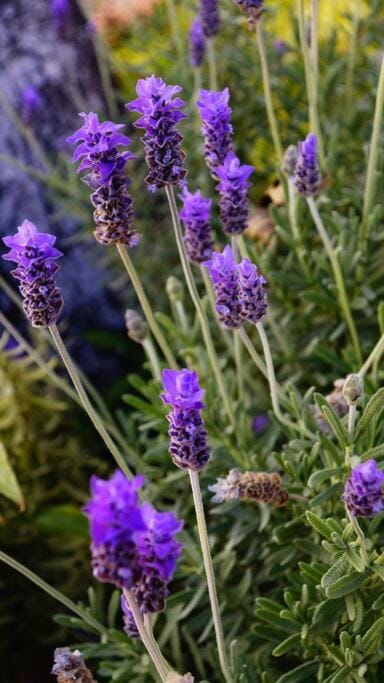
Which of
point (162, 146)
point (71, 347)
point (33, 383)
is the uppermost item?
point (71, 347)

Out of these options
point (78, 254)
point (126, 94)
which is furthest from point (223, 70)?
point (78, 254)

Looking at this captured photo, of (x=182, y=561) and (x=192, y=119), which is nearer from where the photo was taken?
(x=182, y=561)

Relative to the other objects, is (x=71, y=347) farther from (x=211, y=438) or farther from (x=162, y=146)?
(x=162, y=146)

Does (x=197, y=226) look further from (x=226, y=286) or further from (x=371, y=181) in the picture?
(x=371, y=181)

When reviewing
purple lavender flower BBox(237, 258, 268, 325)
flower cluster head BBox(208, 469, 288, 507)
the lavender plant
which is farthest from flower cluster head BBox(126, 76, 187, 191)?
flower cluster head BBox(208, 469, 288, 507)

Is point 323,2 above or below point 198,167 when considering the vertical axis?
above

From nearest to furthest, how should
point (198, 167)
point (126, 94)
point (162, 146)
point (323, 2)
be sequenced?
point (162, 146)
point (198, 167)
point (126, 94)
point (323, 2)

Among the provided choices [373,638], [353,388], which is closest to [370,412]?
[353,388]
